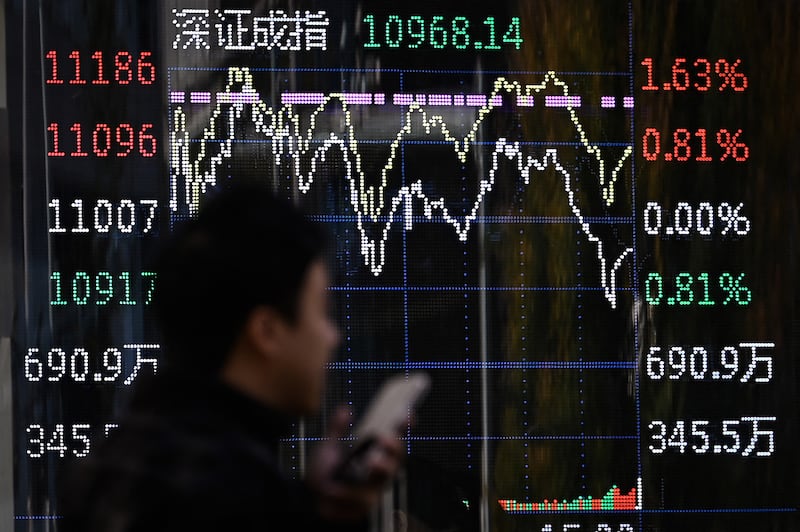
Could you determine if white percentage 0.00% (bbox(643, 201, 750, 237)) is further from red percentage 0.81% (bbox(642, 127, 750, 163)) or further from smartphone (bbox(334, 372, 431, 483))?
smartphone (bbox(334, 372, 431, 483))

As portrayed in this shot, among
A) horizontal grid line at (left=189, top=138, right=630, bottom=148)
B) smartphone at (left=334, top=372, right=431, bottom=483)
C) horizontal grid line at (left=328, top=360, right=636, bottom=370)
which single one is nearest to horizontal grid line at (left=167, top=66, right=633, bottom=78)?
horizontal grid line at (left=189, top=138, right=630, bottom=148)

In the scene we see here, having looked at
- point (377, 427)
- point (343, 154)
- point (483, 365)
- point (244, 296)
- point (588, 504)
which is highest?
point (343, 154)

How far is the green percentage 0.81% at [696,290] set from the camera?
447 centimetres

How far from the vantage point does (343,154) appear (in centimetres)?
438

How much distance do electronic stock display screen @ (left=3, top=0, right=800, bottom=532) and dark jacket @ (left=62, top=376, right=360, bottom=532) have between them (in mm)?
2613

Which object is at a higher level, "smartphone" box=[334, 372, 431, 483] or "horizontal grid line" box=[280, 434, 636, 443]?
"smartphone" box=[334, 372, 431, 483]

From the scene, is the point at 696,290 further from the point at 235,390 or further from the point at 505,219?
the point at 235,390

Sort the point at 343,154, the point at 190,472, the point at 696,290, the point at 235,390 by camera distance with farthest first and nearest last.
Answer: the point at 696,290
the point at 343,154
the point at 235,390
the point at 190,472

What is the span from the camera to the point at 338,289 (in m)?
4.37

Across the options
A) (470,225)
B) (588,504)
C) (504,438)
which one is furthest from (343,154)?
(588,504)

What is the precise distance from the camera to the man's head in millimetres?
1750

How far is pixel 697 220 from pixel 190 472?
3.10 metres

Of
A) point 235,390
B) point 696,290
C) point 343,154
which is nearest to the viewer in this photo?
point 235,390

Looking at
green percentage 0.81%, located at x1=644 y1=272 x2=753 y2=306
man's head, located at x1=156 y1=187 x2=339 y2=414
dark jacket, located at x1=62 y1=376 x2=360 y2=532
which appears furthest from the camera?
green percentage 0.81%, located at x1=644 y1=272 x2=753 y2=306
